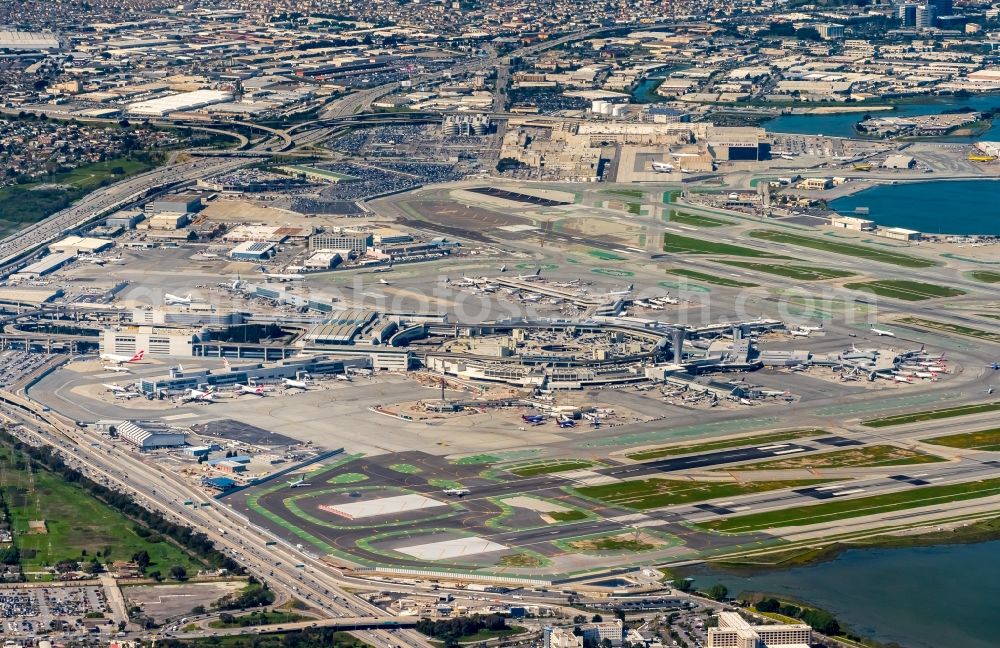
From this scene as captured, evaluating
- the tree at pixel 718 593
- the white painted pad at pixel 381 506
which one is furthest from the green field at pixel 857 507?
the white painted pad at pixel 381 506

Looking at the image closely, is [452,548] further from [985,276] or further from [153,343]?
[985,276]

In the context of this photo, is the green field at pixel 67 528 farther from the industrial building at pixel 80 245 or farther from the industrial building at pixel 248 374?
the industrial building at pixel 80 245

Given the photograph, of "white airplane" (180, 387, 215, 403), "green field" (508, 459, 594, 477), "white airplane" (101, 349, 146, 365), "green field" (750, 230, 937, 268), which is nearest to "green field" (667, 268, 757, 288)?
"green field" (750, 230, 937, 268)

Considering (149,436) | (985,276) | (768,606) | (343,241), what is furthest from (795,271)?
(768,606)

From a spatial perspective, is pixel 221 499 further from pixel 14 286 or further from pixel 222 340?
pixel 14 286

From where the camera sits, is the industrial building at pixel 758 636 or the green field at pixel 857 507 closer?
the industrial building at pixel 758 636

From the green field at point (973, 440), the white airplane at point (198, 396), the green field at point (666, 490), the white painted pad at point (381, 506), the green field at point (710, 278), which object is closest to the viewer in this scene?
the white painted pad at point (381, 506)
